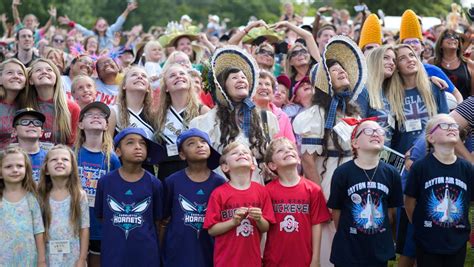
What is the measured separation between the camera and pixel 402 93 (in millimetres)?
7602

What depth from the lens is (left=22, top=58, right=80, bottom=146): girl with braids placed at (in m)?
7.09

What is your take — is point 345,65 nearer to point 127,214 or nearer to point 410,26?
point 127,214

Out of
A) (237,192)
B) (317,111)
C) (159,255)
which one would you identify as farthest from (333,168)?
(159,255)

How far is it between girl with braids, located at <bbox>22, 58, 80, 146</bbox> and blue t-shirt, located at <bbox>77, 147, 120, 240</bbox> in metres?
0.41

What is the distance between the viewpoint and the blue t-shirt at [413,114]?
7.48m

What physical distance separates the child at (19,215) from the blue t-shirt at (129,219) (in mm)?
477

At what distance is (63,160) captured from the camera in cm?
630

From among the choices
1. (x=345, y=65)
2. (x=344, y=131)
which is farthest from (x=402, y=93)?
(x=344, y=131)

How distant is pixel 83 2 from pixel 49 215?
46.8 meters

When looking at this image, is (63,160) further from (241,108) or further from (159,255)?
(241,108)

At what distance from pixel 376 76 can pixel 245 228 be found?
2294 mm

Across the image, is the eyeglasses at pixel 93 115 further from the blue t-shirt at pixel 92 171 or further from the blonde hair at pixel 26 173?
the blonde hair at pixel 26 173

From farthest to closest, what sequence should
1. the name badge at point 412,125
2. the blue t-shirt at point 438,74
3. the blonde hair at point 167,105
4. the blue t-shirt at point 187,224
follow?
the blue t-shirt at point 438,74
the name badge at point 412,125
the blonde hair at point 167,105
the blue t-shirt at point 187,224

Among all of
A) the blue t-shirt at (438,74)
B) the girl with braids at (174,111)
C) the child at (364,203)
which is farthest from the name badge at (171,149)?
the blue t-shirt at (438,74)
